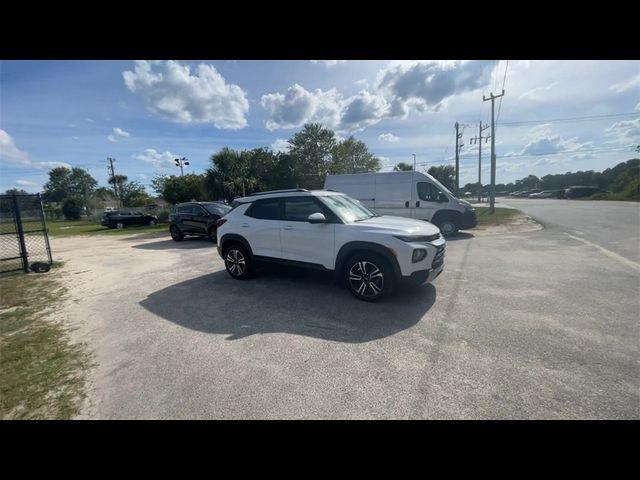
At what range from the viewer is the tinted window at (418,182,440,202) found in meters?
10.6

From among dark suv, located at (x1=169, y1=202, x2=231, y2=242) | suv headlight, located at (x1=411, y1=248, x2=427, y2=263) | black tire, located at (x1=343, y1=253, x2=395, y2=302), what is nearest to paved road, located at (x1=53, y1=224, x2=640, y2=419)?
black tire, located at (x1=343, y1=253, x2=395, y2=302)

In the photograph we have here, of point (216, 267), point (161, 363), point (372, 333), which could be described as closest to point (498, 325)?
point (372, 333)

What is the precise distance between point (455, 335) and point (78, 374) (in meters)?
4.14

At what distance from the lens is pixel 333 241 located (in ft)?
14.5

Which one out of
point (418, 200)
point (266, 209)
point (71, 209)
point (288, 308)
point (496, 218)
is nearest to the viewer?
point (288, 308)

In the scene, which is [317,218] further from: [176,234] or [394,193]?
[176,234]

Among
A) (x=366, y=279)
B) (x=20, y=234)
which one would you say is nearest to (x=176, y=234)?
(x=20, y=234)

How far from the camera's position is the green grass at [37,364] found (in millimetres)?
2250

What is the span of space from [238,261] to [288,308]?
210 cm

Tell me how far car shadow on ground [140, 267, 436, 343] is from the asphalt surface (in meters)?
0.03

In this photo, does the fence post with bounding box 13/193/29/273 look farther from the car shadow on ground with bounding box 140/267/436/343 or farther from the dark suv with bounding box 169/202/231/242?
the car shadow on ground with bounding box 140/267/436/343

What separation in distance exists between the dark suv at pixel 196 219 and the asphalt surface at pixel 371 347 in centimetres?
601
